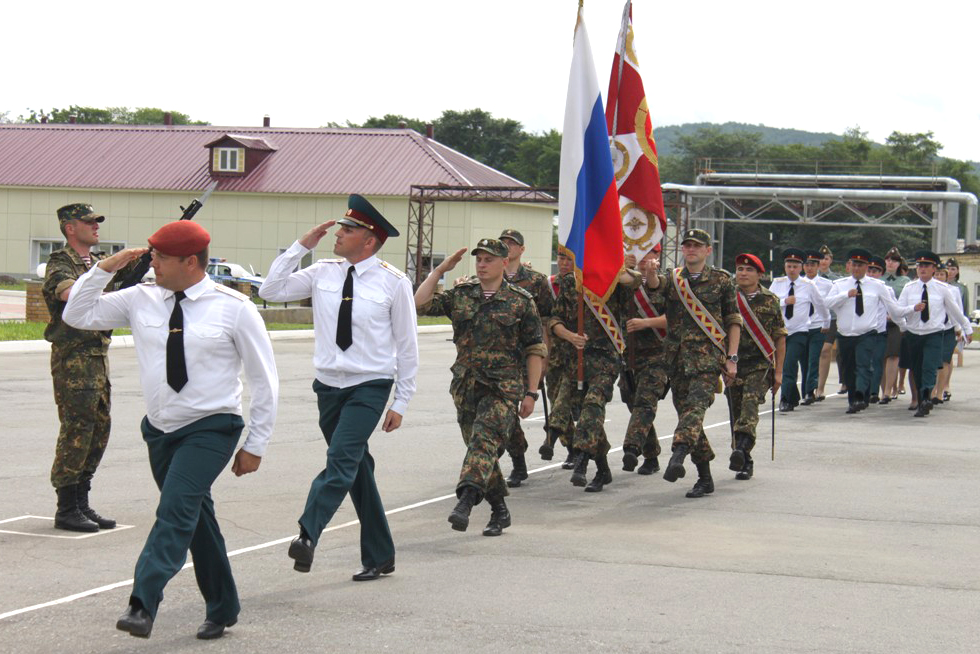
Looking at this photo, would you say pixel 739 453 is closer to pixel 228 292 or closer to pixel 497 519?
pixel 497 519

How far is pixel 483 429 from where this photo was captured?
27.8ft

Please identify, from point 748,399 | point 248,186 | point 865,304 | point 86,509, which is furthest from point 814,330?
point 248,186

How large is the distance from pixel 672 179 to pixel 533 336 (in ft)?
348

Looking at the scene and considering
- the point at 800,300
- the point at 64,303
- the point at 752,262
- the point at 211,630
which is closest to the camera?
the point at 211,630

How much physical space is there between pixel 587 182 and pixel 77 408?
441 cm

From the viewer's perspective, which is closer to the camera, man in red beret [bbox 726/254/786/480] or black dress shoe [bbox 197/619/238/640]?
black dress shoe [bbox 197/619/238/640]

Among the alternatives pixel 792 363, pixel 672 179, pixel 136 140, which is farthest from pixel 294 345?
pixel 672 179

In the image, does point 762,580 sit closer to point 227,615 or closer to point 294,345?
point 227,615

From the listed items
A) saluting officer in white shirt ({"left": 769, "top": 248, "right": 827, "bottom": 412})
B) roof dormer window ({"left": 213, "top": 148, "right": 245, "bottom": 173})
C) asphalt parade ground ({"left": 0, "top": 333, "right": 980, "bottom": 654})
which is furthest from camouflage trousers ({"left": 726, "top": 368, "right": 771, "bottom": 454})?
roof dormer window ({"left": 213, "top": 148, "right": 245, "bottom": 173})

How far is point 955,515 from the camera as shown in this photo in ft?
32.1

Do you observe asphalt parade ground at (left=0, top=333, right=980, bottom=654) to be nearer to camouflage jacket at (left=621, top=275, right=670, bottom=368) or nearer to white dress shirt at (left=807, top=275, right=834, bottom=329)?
camouflage jacket at (left=621, top=275, right=670, bottom=368)

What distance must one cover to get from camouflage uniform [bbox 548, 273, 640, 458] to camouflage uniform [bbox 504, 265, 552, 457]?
83 millimetres

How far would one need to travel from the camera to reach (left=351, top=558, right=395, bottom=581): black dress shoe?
23.4 feet

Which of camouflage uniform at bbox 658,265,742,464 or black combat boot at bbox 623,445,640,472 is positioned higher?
camouflage uniform at bbox 658,265,742,464
